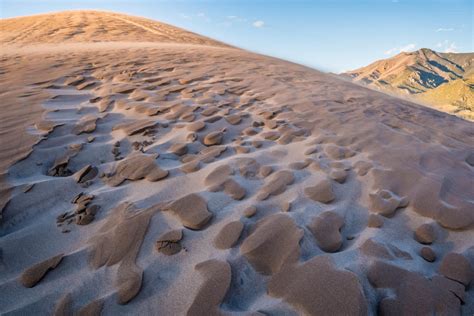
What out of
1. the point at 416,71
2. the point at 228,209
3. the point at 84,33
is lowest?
the point at 416,71

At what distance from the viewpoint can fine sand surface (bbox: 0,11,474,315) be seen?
140 cm

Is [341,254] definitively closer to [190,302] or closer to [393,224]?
[393,224]

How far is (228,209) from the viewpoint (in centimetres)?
194

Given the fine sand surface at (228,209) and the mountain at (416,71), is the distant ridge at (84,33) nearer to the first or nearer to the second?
the fine sand surface at (228,209)

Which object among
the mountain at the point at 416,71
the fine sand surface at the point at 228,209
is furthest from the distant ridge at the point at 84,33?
A: the mountain at the point at 416,71

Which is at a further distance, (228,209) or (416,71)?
(416,71)

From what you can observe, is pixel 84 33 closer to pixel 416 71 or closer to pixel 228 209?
pixel 228 209

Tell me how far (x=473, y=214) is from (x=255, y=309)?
150 cm

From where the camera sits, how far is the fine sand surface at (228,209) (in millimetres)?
1399

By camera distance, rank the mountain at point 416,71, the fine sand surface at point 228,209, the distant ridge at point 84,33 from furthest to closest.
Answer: the mountain at point 416,71 → the distant ridge at point 84,33 → the fine sand surface at point 228,209

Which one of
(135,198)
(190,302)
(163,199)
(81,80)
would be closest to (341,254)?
(190,302)

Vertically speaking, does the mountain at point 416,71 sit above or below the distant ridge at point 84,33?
below

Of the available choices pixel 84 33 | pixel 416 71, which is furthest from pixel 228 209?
pixel 416 71

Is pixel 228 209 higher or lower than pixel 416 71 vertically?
higher
